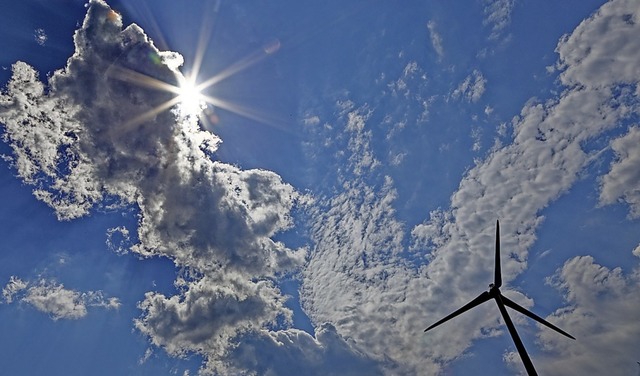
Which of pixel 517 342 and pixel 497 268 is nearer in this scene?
pixel 517 342

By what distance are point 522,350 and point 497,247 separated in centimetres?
2407

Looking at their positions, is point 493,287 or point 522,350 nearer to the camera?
point 522,350

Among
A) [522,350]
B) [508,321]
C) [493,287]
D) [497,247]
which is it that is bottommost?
[522,350]

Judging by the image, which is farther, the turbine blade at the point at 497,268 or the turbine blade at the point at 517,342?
the turbine blade at the point at 497,268

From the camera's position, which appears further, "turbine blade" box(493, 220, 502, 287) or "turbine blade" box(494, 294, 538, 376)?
"turbine blade" box(493, 220, 502, 287)

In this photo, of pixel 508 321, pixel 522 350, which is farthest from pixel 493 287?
pixel 522 350

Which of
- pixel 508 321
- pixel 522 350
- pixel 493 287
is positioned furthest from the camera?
pixel 493 287

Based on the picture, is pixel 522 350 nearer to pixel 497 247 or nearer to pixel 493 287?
pixel 493 287

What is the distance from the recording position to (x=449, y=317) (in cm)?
10694

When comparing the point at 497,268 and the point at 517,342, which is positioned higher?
the point at 497,268

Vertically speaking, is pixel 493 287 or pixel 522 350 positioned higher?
pixel 493 287

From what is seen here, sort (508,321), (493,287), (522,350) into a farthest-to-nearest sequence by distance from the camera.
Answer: (493,287)
(508,321)
(522,350)

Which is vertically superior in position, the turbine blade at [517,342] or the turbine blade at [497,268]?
the turbine blade at [497,268]

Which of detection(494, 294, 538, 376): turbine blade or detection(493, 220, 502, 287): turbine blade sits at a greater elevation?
detection(493, 220, 502, 287): turbine blade
